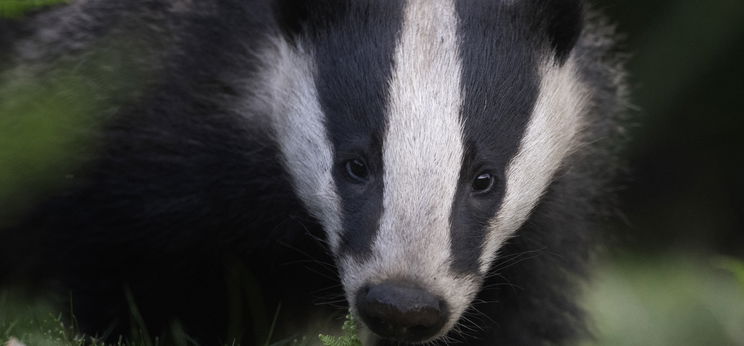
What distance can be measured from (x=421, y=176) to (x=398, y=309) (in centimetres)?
35

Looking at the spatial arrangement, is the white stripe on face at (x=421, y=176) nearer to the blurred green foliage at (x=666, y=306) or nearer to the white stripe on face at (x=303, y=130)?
Result: the white stripe on face at (x=303, y=130)

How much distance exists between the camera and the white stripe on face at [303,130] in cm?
333

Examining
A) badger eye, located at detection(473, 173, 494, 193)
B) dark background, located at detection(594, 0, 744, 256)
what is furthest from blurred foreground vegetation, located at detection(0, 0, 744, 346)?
badger eye, located at detection(473, 173, 494, 193)

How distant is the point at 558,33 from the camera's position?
359 cm

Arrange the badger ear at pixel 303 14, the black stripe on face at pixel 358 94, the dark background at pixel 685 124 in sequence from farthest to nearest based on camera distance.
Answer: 1. the dark background at pixel 685 124
2. the badger ear at pixel 303 14
3. the black stripe on face at pixel 358 94

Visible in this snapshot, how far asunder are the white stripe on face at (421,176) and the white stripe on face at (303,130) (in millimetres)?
230

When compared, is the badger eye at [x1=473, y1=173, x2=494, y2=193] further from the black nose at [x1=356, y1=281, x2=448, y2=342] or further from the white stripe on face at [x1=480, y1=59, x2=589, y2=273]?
the black nose at [x1=356, y1=281, x2=448, y2=342]

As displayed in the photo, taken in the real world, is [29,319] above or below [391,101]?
below

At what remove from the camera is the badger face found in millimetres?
3049

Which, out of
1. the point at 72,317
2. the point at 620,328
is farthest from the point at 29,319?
the point at 620,328

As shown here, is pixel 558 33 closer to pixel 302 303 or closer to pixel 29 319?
pixel 302 303

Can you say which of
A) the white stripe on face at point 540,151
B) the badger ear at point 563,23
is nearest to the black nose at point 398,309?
the white stripe on face at point 540,151

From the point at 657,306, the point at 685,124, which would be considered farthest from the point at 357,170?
the point at 685,124

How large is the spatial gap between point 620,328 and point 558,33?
1.82 m
